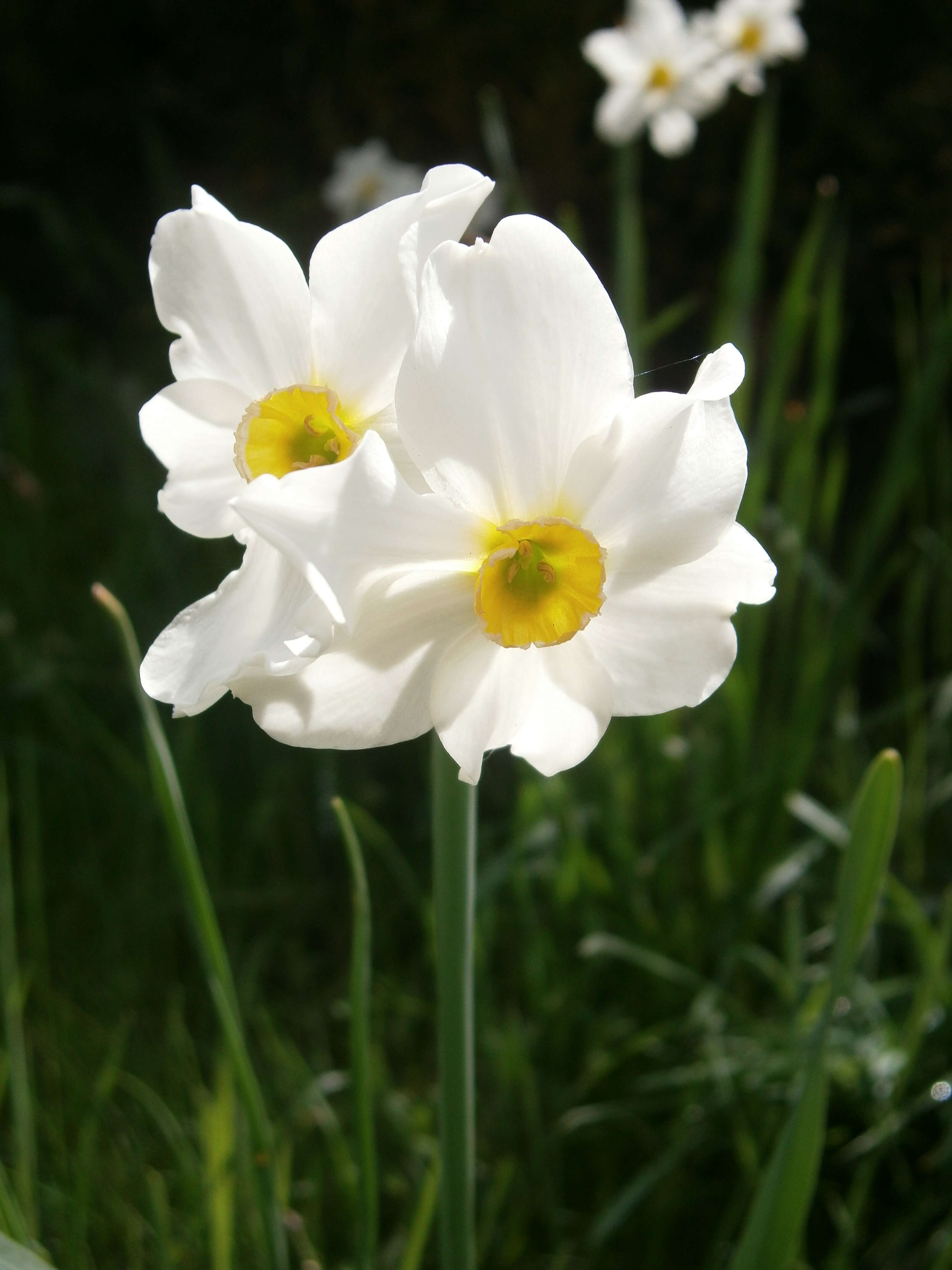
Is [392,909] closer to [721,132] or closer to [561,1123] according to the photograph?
[561,1123]

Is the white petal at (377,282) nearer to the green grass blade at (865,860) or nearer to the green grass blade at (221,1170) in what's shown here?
the green grass blade at (865,860)

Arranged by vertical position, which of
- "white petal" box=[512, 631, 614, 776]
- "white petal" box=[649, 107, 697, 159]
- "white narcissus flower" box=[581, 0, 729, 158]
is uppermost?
"white narcissus flower" box=[581, 0, 729, 158]

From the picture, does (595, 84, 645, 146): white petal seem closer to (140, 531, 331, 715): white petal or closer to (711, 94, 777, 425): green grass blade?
(711, 94, 777, 425): green grass blade

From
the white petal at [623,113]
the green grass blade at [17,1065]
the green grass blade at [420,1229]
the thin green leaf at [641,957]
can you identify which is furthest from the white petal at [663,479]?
the white petal at [623,113]

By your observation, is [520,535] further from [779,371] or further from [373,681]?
[779,371]

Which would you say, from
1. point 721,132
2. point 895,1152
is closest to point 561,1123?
point 895,1152

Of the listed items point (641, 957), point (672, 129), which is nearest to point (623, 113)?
point (672, 129)

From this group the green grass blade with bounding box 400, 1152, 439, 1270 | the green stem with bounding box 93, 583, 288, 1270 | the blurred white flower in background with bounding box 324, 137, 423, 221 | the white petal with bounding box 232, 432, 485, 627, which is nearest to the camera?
the white petal with bounding box 232, 432, 485, 627

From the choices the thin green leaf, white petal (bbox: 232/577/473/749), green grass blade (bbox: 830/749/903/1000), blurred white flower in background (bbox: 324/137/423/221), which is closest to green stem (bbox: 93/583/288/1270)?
white petal (bbox: 232/577/473/749)
